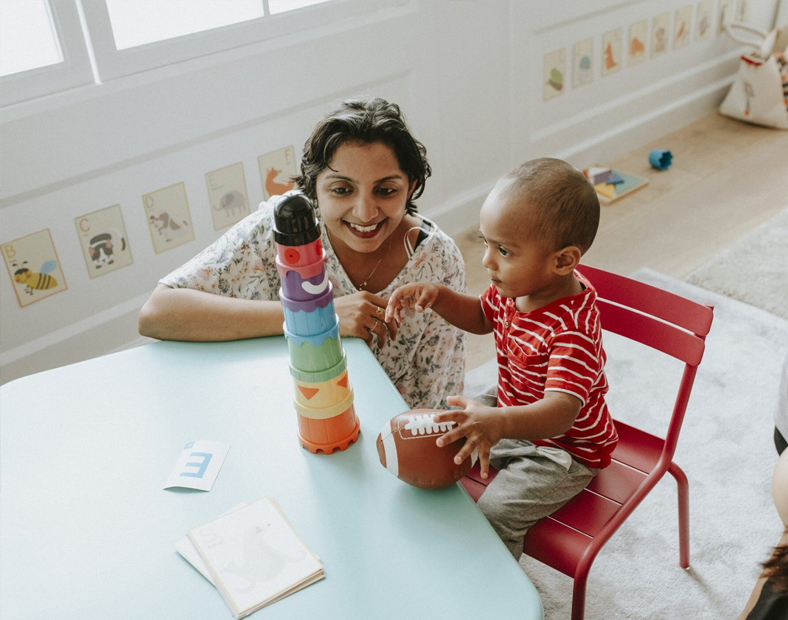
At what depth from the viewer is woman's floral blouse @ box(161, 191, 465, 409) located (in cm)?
146

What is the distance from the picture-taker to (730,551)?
1823 mm

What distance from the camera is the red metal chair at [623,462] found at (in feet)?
4.25

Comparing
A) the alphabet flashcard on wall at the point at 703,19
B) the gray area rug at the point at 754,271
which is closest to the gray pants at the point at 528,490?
the gray area rug at the point at 754,271

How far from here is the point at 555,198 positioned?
1162 mm

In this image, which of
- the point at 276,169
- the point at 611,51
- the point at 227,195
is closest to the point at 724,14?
the point at 611,51

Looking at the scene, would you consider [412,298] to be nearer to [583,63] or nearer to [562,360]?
[562,360]

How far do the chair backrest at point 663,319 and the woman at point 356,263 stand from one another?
0.31m

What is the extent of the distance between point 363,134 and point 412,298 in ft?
1.05

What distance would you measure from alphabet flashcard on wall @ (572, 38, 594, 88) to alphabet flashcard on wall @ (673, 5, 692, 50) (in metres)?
0.67

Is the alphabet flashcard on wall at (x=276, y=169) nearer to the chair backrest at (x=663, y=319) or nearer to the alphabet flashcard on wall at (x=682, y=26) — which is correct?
the chair backrest at (x=663, y=319)

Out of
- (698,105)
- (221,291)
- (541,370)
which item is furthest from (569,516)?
(698,105)

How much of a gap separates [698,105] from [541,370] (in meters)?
3.60

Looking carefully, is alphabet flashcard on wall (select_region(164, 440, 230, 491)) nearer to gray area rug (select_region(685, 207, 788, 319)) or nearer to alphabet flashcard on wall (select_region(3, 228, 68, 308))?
alphabet flashcard on wall (select_region(3, 228, 68, 308))

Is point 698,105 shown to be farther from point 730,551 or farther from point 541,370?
point 541,370
